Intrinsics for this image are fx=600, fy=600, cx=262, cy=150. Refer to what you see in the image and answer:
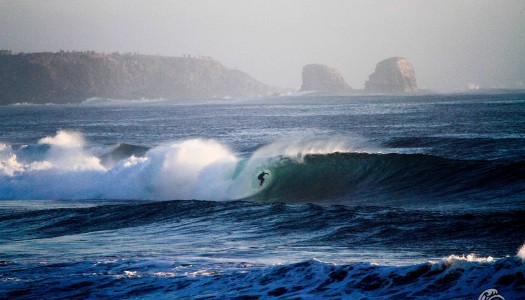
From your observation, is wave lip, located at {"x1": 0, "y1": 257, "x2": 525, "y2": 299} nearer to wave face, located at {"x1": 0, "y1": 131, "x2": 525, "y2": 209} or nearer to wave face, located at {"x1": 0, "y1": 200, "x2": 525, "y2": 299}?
wave face, located at {"x1": 0, "y1": 200, "x2": 525, "y2": 299}

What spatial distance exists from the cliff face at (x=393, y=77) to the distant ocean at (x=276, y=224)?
162 m

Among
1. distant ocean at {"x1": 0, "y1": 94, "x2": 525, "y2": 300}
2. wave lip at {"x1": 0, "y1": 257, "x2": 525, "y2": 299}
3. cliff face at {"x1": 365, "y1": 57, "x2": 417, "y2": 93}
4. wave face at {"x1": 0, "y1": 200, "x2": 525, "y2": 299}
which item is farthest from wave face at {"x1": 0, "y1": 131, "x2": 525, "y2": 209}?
cliff face at {"x1": 365, "y1": 57, "x2": 417, "y2": 93}

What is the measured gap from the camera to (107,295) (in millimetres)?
8930

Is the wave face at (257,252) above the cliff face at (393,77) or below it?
below

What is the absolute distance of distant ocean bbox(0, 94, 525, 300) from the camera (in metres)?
8.52

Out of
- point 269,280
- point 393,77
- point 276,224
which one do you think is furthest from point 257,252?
point 393,77

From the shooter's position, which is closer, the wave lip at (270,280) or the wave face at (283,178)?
the wave lip at (270,280)

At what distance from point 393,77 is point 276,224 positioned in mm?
183051

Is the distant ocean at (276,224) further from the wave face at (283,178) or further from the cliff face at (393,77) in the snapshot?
the cliff face at (393,77)

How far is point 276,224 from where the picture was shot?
15.0 m

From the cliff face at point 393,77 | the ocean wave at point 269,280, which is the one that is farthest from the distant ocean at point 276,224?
the cliff face at point 393,77

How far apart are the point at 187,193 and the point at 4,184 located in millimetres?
9848

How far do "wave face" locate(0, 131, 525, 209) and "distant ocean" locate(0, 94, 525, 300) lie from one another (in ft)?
0.26

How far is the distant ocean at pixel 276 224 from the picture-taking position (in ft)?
27.9
